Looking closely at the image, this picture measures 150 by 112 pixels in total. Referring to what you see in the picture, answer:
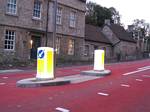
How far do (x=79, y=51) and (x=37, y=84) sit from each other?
1016 inches

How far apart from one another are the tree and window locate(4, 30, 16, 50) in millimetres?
47312

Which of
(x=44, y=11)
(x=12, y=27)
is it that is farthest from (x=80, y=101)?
(x=44, y=11)

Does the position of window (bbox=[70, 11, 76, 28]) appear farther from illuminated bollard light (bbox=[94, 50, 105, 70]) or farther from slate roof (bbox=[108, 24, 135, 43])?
slate roof (bbox=[108, 24, 135, 43])

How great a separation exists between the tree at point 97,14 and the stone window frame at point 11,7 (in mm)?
46813

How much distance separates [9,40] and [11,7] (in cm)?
298

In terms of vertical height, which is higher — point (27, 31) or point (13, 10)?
point (13, 10)

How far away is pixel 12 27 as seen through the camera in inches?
1054

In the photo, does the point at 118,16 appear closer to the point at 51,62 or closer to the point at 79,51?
the point at 79,51

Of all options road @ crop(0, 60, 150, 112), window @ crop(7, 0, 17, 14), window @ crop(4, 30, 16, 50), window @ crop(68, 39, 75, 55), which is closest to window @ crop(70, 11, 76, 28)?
window @ crop(68, 39, 75, 55)

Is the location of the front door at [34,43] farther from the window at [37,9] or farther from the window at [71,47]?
the window at [71,47]

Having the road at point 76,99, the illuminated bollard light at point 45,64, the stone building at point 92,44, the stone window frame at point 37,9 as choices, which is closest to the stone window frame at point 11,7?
the stone window frame at point 37,9

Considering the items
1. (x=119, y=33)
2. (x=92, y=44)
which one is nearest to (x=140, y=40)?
(x=119, y=33)

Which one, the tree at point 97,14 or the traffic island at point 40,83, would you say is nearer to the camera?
the traffic island at point 40,83

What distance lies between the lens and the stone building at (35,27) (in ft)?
86.3
